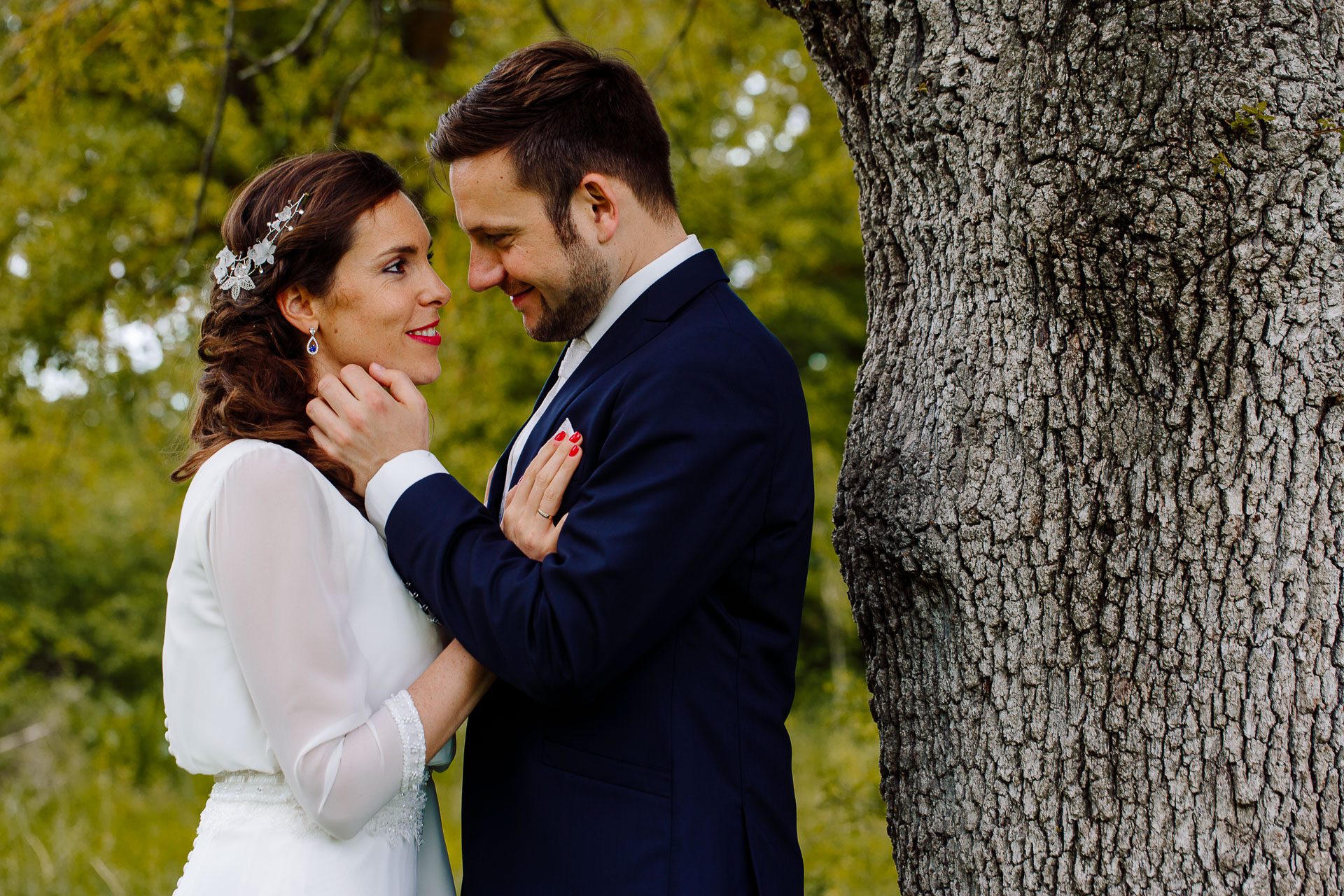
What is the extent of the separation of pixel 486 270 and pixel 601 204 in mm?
275

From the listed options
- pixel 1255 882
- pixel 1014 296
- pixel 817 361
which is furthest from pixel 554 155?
pixel 817 361

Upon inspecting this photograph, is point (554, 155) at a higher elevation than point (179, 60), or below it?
below

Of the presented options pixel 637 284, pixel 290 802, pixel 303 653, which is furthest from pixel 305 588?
pixel 637 284

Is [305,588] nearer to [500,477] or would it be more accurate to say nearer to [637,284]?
[500,477]

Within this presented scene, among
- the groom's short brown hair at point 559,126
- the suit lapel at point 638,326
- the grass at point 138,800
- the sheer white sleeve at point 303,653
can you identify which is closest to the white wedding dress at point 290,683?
the sheer white sleeve at point 303,653

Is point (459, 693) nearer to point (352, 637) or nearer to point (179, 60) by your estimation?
point (352, 637)

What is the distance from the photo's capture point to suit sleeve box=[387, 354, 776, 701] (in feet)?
6.14

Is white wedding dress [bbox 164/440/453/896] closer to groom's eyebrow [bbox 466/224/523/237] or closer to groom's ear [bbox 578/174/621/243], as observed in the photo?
groom's eyebrow [bbox 466/224/523/237]

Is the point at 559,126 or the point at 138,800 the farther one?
the point at 138,800

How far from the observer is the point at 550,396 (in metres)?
2.53

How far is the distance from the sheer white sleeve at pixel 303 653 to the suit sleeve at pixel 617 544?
0.58 ft

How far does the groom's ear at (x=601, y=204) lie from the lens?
2.27 metres

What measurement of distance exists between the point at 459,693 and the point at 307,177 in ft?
3.74

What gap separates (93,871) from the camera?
21.9 feet
